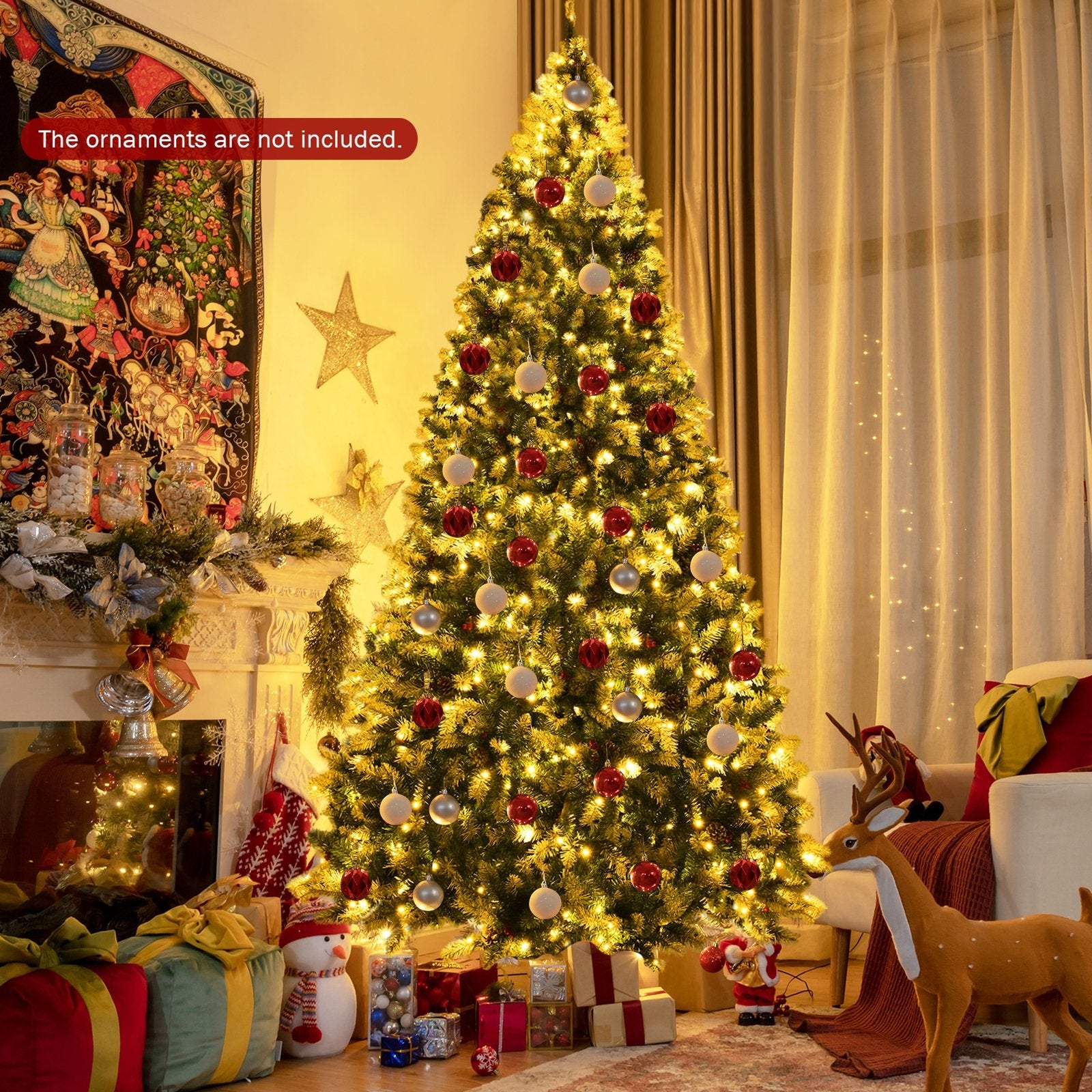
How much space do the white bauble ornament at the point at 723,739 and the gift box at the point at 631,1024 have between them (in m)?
0.69

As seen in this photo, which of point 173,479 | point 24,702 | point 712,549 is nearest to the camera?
point 24,702

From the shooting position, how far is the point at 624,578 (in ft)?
10.0

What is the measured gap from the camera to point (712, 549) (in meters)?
3.22

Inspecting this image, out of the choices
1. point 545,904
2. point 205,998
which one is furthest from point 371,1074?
point 545,904

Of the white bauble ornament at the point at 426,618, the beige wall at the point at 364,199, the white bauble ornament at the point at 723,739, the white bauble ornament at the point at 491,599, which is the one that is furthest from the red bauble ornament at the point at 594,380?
the beige wall at the point at 364,199

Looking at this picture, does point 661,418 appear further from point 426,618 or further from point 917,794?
point 917,794

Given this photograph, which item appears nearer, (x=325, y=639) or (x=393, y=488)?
(x=325, y=639)

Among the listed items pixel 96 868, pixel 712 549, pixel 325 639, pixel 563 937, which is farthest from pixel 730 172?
pixel 96 868

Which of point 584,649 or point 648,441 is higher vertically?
point 648,441

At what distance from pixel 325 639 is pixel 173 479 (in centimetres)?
68

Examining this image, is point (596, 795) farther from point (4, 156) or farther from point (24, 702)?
point (4, 156)

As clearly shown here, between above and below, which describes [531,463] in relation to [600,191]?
below

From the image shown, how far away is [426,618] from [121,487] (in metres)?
0.92

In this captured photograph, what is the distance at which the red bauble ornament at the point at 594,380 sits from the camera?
10.4 ft
